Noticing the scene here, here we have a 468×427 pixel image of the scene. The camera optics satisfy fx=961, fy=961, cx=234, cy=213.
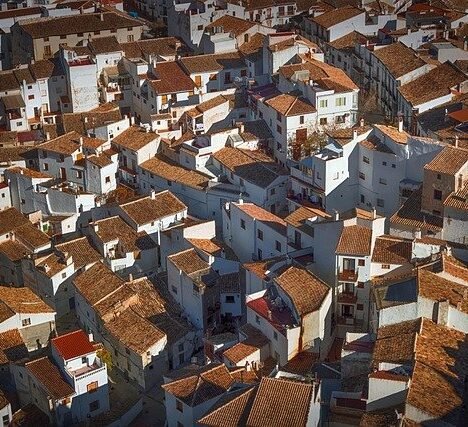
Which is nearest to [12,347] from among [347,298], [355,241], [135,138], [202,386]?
[202,386]

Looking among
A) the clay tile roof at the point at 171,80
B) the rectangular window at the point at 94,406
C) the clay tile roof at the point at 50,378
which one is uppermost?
the clay tile roof at the point at 171,80

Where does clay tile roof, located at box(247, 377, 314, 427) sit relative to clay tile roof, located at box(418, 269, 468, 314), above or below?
below

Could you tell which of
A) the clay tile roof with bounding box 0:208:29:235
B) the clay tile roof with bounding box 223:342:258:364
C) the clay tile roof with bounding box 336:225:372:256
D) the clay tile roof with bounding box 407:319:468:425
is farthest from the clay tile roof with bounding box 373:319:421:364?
the clay tile roof with bounding box 0:208:29:235

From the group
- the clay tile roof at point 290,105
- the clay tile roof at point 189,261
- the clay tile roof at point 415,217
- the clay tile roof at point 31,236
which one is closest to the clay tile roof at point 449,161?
the clay tile roof at point 415,217

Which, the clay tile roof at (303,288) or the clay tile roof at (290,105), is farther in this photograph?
the clay tile roof at (290,105)

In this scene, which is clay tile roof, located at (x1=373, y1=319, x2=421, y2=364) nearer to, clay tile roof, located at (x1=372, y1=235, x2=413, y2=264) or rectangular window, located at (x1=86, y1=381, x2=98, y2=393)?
clay tile roof, located at (x1=372, y1=235, x2=413, y2=264)

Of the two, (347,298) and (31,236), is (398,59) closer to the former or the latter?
(347,298)

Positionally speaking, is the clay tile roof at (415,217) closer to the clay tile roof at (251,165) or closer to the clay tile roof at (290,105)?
the clay tile roof at (251,165)
